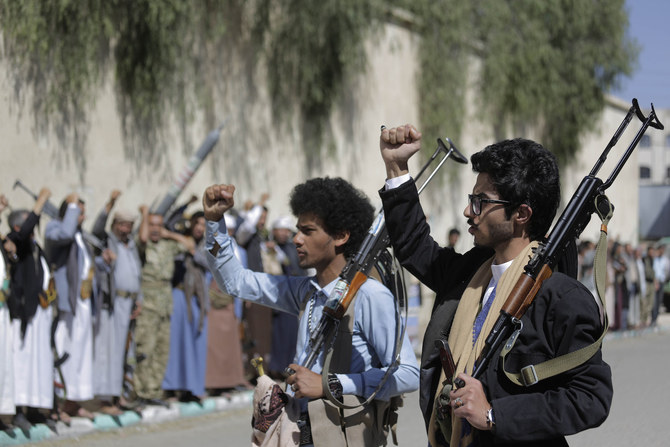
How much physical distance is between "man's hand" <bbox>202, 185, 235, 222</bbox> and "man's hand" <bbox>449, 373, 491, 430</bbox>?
4.27 feet

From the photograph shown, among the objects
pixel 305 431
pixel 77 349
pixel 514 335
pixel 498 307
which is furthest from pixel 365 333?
pixel 77 349

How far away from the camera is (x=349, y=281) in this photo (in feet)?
11.5

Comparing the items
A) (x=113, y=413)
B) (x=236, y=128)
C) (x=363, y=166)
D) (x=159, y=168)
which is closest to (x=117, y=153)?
(x=159, y=168)

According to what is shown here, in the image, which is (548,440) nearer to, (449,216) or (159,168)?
(159,168)

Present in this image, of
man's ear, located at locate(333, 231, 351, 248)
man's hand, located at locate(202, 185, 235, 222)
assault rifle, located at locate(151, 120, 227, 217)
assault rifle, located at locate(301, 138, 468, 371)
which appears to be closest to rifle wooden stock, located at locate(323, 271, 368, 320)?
assault rifle, located at locate(301, 138, 468, 371)

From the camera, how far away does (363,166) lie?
15828 mm


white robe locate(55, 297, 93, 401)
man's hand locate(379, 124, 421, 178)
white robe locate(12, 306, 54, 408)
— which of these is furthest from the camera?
white robe locate(55, 297, 93, 401)

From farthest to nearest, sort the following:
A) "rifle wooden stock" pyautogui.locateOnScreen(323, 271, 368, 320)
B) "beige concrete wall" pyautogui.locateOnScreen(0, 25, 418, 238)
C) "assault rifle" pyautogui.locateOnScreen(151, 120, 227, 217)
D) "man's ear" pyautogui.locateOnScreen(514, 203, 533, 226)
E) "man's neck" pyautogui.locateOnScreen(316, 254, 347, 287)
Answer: "assault rifle" pyautogui.locateOnScreen(151, 120, 227, 217) < "beige concrete wall" pyautogui.locateOnScreen(0, 25, 418, 238) < "man's neck" pyautogui.locateOnScreen(316, 254, 347, 287) < "rifle wooden stock" pyautogui.locateOnScreen(323, 271, 368, 320) < "man's ear" pyautogui.locateOnScreen(514, 203, 533, 226)

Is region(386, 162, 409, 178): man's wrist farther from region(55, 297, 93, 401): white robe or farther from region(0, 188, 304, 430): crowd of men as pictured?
region(55, 297, 93, 401): white robe

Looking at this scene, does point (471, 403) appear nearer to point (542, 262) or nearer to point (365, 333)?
point (542, 262)

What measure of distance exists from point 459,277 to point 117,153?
8.69 meters

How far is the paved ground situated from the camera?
7441mm

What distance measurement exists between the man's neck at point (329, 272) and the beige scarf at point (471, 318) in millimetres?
942

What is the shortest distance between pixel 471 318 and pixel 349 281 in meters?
0.80
